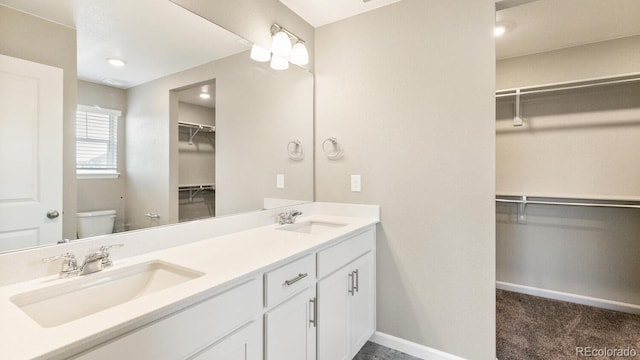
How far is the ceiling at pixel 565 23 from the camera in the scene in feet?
6.49

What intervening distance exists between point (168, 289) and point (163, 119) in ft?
2.86

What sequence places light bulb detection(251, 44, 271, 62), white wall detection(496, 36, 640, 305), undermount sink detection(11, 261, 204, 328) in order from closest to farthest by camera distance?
undermount sink detection(11, 261, 204, 328), light bulb detection(251, 44, 271, 62), white wall detection(496, 36, 640, 305)

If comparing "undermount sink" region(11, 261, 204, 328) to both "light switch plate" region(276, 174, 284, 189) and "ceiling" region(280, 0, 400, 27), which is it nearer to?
"light switch plate" region(276, 174, 284, 189)

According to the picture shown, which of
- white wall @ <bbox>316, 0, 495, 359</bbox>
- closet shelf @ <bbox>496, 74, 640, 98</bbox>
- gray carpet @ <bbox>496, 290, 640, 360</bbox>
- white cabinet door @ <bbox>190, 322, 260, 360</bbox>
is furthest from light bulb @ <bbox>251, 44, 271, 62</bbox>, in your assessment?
gray carpet @ <bbox>496, 290, 640, 360</bbox>

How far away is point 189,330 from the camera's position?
32.6 inches

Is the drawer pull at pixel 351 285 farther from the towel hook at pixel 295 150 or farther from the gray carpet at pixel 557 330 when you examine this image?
the gray carpet at pixel 557 330

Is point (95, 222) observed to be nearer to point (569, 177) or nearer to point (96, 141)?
point (96, 141)

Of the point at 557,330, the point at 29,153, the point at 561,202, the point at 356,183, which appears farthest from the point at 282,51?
the point at 557,330

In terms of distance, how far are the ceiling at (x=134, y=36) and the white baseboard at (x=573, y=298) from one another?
3289 mm

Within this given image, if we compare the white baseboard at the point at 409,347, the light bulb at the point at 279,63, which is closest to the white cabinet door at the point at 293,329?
the white baseboard at the point at 409,347

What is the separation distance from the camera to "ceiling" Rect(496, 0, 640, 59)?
1.98m

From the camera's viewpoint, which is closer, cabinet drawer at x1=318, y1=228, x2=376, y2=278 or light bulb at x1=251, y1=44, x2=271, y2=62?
cabinet drawer at x1=318, y1=228, x2=376, y2=278

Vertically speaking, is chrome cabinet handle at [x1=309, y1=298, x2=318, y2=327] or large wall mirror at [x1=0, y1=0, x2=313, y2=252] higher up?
large wall mirror at [x1=0, y1=0, x2=313, y2=252]

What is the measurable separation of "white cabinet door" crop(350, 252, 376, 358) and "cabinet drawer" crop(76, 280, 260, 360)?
845 millimetres
